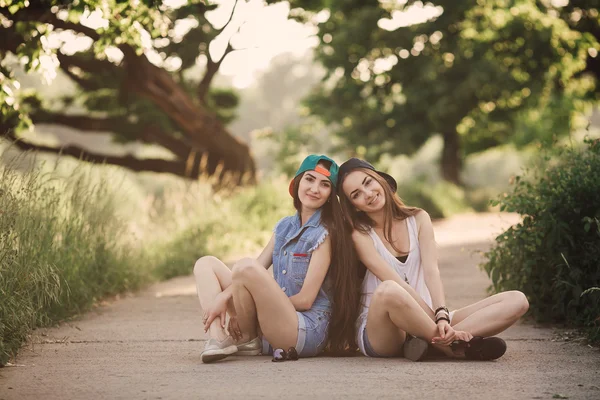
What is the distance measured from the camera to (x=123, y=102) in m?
16.7

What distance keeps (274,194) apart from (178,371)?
10540mm

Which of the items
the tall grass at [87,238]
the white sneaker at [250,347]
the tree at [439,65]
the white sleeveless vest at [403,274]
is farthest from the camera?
the tree at [439,65]

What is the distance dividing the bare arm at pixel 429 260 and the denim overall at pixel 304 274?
2.00ft

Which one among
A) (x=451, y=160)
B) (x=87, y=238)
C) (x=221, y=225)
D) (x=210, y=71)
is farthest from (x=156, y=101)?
(x=451, y=160)

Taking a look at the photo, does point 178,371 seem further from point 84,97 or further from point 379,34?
point 379,34

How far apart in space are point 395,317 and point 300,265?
0.69m

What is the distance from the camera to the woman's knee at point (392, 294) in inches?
179

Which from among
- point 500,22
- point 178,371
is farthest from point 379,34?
point 178,371

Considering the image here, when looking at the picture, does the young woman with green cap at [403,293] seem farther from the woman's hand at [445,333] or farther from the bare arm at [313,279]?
the bare arm at [313,279]

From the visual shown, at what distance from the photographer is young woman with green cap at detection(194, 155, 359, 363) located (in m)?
4.72

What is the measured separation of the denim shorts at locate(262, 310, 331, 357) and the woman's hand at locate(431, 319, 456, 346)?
2.21 feet

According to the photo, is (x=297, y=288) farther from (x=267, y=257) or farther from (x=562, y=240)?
(x=562, y=240)

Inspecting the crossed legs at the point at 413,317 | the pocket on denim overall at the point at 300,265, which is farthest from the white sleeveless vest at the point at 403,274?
the pocket on denim overall at the point at 300,265

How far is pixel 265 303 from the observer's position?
15.4 feet
